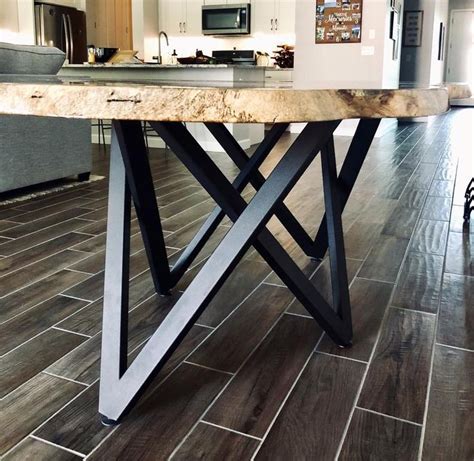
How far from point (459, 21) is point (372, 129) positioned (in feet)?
43.4

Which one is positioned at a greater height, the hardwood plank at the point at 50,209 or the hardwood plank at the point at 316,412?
the hardwood plank at the point at 50,209

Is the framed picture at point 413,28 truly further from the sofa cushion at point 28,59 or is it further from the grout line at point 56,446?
the grout line at point 56,446

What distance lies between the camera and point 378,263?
7.32 ft

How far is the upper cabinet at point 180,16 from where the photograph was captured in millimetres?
8430

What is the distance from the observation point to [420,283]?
2020mm

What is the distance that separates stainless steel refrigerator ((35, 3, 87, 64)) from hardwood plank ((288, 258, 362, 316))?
6673 millimetres

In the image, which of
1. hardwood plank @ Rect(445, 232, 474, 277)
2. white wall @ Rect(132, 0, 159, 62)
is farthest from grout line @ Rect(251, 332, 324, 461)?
white wall @ Rect(132, 0, 159, 62)

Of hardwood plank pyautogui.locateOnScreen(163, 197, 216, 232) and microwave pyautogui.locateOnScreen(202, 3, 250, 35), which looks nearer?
hardwood plank pyautogui.locateOnScreen(163, 197, 216, 232)

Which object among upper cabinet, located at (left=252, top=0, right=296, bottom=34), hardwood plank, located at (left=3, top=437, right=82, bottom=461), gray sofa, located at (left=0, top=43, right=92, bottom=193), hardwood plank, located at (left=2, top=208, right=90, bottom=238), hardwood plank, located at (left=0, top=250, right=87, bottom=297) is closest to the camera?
hardwood plank, located at (left=3, top=437, right=82, bottom=461)

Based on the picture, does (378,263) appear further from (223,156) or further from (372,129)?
(223,156)

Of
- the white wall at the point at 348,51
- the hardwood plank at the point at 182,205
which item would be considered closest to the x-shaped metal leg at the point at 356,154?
the hardwood plank at the point at 182,205

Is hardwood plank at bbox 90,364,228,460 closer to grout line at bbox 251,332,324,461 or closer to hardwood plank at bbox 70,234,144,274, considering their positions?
grout line at bbox 251,332,324,461

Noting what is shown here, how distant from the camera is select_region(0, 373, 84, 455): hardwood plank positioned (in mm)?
1143

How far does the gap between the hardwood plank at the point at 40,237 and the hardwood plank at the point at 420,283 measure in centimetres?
156
